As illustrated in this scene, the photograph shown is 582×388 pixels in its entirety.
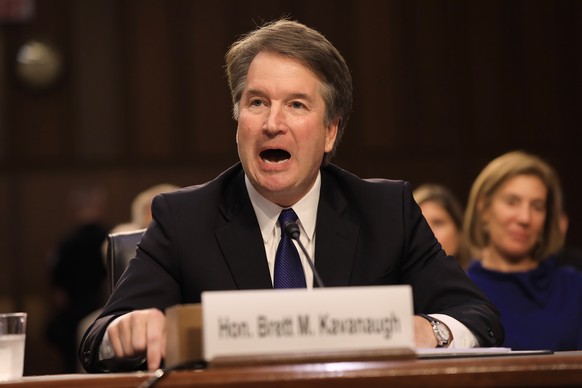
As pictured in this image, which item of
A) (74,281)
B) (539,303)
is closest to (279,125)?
(539,303)

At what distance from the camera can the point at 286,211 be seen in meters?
2.63

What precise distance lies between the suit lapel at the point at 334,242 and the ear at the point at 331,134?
0.52 ft

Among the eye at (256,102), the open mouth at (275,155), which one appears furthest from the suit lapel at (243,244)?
the eye at (256,102)

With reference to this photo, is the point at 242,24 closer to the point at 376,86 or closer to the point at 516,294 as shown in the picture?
the point at 376,86

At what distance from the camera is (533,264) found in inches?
168

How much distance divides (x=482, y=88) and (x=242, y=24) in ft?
6.42

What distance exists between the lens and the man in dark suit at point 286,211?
8.16ft

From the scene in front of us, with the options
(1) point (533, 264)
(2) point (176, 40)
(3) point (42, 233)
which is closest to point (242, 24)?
(2) point (176, 40)

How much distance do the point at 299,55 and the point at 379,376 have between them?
1309 mm

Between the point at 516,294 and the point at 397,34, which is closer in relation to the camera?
the point at 516,294

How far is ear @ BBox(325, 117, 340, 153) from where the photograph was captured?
2746 millimetres

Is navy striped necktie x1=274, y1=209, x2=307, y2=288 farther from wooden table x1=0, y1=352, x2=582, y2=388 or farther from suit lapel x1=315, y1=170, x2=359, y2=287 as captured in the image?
wooden table x1=0, y1=352, x2=582, y2=388

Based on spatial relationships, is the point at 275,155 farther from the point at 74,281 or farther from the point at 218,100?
the point at 218,100

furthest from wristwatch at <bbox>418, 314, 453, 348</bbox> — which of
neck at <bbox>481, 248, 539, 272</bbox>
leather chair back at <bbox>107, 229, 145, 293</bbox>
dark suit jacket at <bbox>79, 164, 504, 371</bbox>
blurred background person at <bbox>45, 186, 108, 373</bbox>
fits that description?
blurred background person at <bbox>45, 186, 108, 373</bbox>
